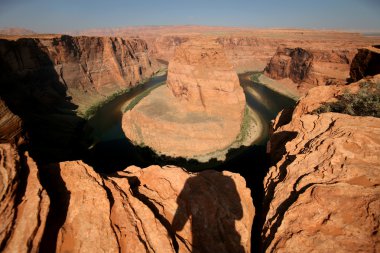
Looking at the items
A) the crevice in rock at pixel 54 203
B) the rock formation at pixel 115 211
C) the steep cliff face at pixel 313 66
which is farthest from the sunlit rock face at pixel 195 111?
the steep cliff face at pixel 313 66

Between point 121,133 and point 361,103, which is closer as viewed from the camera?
point 361,103

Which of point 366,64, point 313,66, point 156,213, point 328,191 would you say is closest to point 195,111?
point 366,64

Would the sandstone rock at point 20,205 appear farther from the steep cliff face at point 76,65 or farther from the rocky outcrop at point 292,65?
the rocky outcrop at point 292,65

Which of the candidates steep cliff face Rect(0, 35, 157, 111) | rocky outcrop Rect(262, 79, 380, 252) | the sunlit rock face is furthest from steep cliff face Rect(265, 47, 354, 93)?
rocky outcrop Rect(262, 79, 380, 252)

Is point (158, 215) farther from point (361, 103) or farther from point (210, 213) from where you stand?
point (361, 103)

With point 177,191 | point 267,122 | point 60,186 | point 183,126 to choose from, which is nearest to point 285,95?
point 267,122

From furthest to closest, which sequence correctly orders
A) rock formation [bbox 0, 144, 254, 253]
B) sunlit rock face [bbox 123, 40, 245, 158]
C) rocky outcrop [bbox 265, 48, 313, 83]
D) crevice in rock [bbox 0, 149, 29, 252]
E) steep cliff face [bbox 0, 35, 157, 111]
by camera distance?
rocky outcrop [bbox 265, 48, 313, 83]
steep cliff face [bbox 0, 35, 157, 111]
sunlit rock face [bbox 123, 40, 245, 158]
rock formation [bbox 0, 144, 254, 253]
crevice in rock [bbox 0, 149, 29, 252]

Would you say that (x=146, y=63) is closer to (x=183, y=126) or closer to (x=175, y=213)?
(x=183, y=126)

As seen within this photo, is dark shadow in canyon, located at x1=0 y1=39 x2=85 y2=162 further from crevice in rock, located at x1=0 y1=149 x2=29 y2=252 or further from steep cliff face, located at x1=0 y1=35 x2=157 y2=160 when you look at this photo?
crevice in rock, located at x1=0 y1=149 x2=29 y2=252
